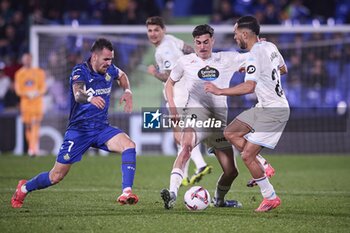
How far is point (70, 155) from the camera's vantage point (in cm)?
902

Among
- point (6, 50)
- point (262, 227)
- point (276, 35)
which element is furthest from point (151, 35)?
point (6, 50)

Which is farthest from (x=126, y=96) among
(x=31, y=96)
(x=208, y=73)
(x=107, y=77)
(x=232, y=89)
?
(x=31, y=96)

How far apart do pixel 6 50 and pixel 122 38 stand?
412cm

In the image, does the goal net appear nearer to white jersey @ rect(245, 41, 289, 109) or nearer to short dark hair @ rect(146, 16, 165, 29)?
short dark hair @ rect(146, 16, 165, 29)

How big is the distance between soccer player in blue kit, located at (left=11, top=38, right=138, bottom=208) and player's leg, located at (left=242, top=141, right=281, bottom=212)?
132 centimetres

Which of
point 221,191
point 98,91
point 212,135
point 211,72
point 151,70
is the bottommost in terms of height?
point 221,191

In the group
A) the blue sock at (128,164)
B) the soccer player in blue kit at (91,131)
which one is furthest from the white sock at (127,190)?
the blue sock at (128,164)

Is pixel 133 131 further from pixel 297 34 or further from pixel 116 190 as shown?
pixel 116 190

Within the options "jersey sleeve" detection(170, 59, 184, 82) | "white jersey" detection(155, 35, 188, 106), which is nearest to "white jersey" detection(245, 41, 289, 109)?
"jersey sleeve" detection(170, 59, 184, 82)

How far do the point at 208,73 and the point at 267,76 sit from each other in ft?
2.67

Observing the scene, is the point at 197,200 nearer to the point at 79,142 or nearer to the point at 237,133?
the point at 237,133

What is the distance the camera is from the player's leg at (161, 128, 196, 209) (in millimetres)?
8969

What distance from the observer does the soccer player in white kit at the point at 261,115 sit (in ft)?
29.3

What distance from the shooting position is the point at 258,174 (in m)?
8.95
